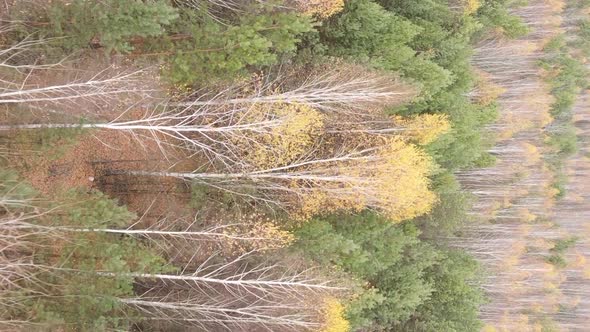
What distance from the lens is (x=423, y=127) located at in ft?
51.5

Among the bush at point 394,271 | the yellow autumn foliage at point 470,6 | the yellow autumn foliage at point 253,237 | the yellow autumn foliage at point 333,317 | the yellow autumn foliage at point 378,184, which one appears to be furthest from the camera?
the yellow autumn foliage at point 470,6

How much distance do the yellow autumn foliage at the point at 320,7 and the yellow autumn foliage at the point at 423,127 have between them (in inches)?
143

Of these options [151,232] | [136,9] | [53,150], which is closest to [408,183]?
[151,232]

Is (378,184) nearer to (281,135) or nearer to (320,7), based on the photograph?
(281,135)

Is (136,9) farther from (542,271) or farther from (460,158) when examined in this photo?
(542,271)

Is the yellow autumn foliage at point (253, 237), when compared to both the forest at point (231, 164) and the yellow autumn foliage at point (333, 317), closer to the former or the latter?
the forest at point (231, 164)

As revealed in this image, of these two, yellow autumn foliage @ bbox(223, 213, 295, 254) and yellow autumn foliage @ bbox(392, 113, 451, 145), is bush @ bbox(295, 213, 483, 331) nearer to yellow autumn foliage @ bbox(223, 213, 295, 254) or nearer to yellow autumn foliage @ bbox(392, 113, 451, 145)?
yellow autumn foliage @ bbox(223, 213, 295, 254)

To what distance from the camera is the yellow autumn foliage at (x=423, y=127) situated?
1542cm

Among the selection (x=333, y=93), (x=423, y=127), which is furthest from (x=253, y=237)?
(x=423, y=127)

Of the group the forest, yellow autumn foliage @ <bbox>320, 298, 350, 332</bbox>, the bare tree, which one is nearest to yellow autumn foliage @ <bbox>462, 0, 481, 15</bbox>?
the forest

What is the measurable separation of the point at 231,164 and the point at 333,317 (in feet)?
15.1

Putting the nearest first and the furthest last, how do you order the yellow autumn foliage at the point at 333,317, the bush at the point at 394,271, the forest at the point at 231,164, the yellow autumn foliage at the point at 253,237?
1. the forest at the point at 231,164
2. the yellow autumn foliage at the point at 333,317
3. the yellow autumn foliage at the point at 253,237
4. the bush at the point at 394,271

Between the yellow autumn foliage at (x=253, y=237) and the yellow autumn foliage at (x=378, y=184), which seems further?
the yellow autumn foliage at (x=378, y=184)

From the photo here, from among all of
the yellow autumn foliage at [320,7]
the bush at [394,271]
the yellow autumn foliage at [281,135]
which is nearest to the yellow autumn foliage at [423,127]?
the bush at [394,271]
